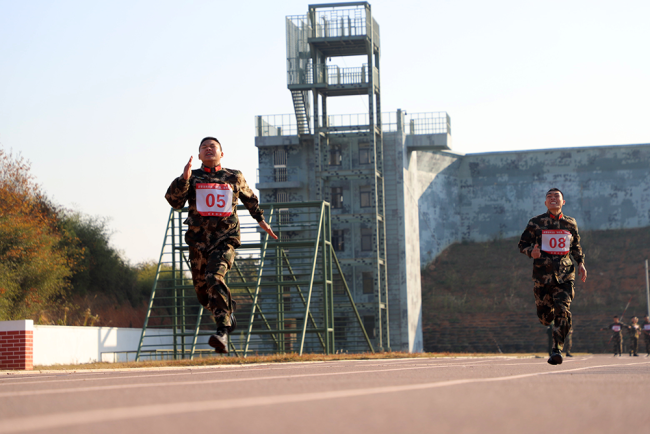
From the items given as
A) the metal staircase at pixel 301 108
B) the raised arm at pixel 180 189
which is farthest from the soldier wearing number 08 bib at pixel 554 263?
the metal staircase at pixel 301 108

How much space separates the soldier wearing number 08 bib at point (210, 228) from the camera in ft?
23.0

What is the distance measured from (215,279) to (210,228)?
50cm

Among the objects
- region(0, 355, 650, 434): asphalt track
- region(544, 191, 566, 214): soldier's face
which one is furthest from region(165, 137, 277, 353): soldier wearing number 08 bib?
region(544, 191, 566, 214): soldier's face

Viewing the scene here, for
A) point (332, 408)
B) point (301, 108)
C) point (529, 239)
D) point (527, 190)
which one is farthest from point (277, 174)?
point (332, 408)

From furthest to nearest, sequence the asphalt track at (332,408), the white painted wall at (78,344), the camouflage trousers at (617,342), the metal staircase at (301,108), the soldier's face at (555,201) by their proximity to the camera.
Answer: the metal staircase at (301,108) < the camouflage trousers at (617,342) < the white painted wall at (78,344) < the soldier's face at (555,201) < the asphalt track at (332,408)

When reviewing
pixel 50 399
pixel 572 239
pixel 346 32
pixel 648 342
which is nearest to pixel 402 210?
pixel 346 32

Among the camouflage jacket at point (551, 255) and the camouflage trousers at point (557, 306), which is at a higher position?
the camouflage jacket at point (551, 255)

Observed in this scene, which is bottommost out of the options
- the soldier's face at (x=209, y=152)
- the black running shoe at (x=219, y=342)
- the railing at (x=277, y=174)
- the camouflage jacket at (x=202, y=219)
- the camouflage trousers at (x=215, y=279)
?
the black running shoe at (x=219, y=342)

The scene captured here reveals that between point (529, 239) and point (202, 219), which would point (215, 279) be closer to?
point (202, 219)

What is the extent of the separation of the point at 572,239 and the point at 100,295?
127 ft

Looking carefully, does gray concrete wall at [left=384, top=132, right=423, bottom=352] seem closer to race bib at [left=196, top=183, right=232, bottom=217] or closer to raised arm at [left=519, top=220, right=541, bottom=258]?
raised arm at [left=519, top=220, right=541, bottom=258]

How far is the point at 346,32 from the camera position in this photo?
1465 inches

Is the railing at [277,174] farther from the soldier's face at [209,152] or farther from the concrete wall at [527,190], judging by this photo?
the soldier's face at [209,152]

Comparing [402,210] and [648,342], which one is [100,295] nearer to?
[402,210]
